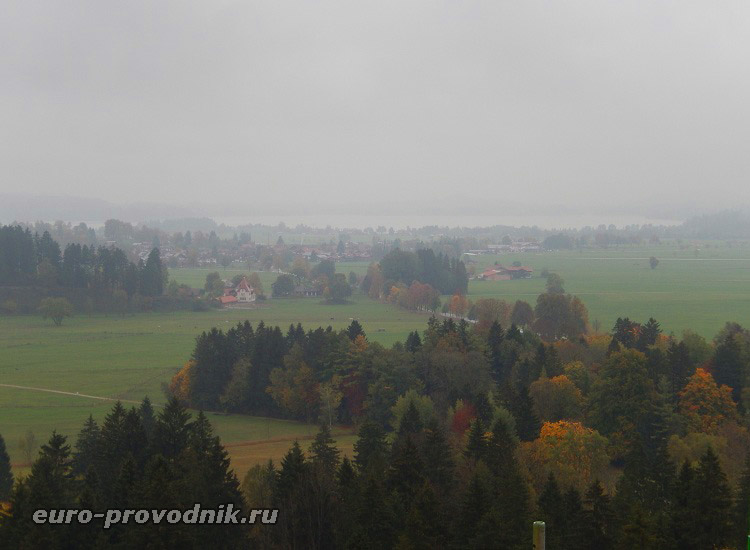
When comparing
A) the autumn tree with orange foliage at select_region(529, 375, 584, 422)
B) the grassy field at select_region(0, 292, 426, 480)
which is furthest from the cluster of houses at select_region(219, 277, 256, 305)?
the autumn tree with orange foliage at select_region(529, 375, 584, 422)

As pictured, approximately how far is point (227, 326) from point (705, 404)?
4299 cm

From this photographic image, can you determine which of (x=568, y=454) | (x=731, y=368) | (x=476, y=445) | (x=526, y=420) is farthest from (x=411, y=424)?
(x=731, y=368)

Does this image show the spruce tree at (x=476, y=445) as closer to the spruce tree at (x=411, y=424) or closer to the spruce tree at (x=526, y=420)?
the spruce tree at (x=411, y=424)

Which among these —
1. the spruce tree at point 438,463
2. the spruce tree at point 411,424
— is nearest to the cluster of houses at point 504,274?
the spruce tree at point 411,424

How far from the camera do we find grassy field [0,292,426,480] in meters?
33.7

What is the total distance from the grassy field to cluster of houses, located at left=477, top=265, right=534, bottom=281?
28429mm

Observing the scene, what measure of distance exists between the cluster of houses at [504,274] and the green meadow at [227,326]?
3.22 metres

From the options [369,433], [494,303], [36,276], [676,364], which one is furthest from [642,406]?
[36,276]

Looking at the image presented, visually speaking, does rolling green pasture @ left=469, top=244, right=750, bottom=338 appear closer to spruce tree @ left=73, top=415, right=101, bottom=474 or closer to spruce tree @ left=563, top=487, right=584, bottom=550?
spruce tree @ left=563, top=487, right=584, bottom=550

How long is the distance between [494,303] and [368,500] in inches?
1994

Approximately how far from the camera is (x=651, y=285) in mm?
96188

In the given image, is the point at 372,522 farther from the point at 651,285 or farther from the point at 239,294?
the point at 651,285

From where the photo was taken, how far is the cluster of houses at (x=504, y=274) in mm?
110488

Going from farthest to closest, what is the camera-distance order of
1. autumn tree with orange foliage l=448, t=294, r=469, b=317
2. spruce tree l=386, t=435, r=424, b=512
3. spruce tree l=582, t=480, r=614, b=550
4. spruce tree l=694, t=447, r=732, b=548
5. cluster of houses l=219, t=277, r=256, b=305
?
cluster of houses l=219, t=277, r=256, b=305, autumn tree with orange foliage l=448, t=294, r=469, b=317, spruce tree l=386, t=435, r=424, b=512, spruce tree l=582, t=480, r=614, b=550, spruce tree l=694, t=447, r=732, b=548
